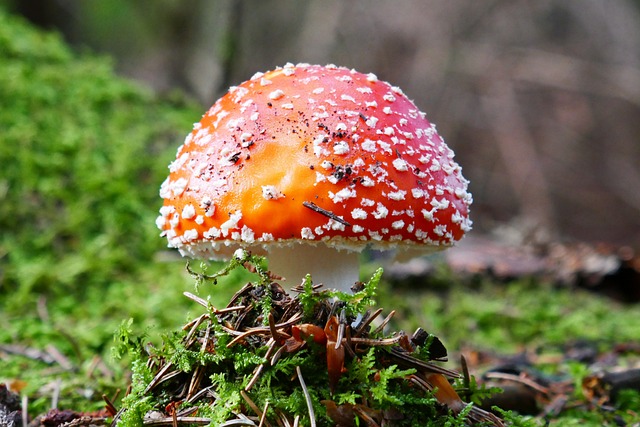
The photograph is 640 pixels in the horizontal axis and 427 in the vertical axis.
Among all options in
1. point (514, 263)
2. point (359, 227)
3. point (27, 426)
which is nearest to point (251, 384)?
point (359, 227)

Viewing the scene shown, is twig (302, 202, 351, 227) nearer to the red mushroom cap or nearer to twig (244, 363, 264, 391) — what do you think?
the red mushroom cap

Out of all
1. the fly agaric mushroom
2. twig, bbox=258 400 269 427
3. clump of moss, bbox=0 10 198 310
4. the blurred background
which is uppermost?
the blurred background

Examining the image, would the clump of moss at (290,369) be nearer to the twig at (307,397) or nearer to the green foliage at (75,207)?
the twig at (307,397)

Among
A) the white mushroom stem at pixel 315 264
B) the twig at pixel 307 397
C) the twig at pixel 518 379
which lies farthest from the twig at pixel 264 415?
the twig at pixel 518 379

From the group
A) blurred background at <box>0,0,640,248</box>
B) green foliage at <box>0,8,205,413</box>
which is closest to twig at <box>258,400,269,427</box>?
green foliage at <box>0,8,205,413</box>

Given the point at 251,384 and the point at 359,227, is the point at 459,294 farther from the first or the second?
the point at 251,384

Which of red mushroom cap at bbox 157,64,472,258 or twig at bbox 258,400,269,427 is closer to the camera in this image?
twig at bbox 258,400,269,427

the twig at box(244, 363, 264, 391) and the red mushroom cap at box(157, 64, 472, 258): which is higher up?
the red mushroom cap at box(157, 64, 472, 258)

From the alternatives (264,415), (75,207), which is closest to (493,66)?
(75,207)
